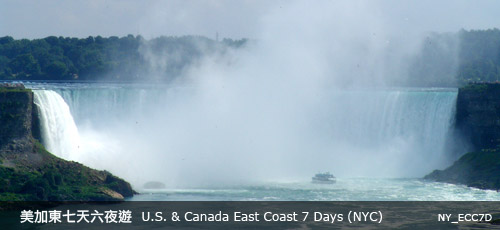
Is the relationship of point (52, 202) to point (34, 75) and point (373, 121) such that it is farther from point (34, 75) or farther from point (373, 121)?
point (34, 75)

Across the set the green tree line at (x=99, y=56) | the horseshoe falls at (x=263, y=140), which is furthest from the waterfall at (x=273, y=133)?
the green tree line at (x=99, y=56)

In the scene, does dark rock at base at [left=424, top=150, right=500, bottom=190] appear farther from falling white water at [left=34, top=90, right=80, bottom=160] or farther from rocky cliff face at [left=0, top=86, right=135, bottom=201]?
falling white water at [left=34, top=90, right=80, bottom=160]

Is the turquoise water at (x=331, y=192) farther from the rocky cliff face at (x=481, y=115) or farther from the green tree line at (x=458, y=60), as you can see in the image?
the green tree line at (x=458, y=60)

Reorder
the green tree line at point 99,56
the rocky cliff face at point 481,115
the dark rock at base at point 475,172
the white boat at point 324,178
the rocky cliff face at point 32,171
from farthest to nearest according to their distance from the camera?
the green tree line at point 99,56, the rocky cliff face at point 481,115, the white boat at point 324,178, the dark rock at base at point 475,172, the rocky cliff face at point 32,171

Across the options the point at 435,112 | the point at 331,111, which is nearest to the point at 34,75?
the point at 331,111

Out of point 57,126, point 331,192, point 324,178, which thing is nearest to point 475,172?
point 324,178

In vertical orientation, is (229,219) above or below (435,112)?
below

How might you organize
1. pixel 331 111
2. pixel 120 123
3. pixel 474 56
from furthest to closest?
pixel 474 56, pixel 331 111, pixel 120 123
